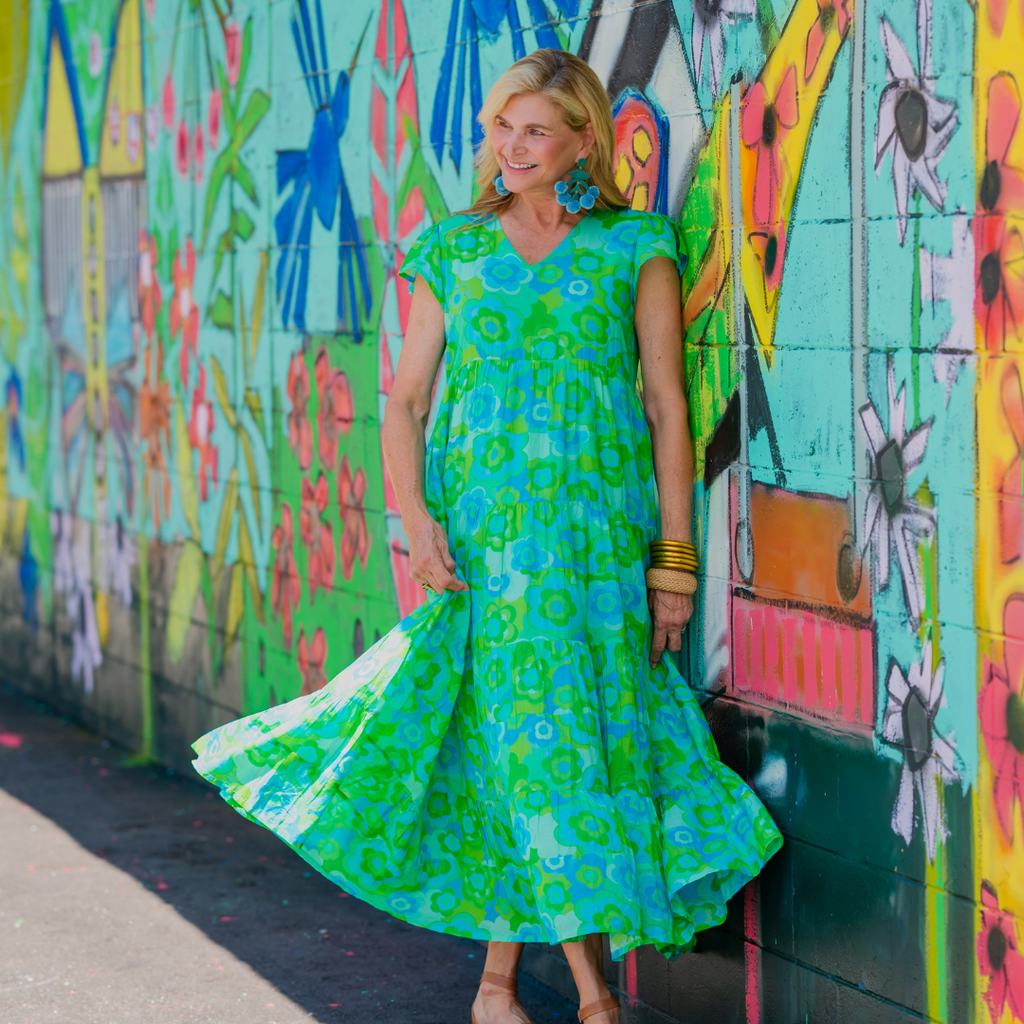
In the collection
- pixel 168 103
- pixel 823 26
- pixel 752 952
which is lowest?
pixel 752 952

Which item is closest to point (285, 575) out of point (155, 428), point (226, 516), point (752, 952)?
point (226, 516)

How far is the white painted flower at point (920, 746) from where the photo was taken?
9.34 feet

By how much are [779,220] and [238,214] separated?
292 centimetres

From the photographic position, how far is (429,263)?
353 centimetres

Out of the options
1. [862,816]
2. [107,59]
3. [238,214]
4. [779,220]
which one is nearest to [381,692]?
[862,816]

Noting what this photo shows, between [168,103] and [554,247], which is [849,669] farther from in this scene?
[168,103]

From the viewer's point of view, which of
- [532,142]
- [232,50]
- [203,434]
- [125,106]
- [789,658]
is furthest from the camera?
[125,106]

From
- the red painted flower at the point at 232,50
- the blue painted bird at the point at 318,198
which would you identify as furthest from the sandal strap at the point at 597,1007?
the red painted flower at the point at 232,50

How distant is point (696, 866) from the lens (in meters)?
3.25

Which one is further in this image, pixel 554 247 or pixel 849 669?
pixel 554 247

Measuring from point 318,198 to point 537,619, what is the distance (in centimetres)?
228

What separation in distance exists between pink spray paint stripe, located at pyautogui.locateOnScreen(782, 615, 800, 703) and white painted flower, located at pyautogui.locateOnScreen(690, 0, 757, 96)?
1.11 m

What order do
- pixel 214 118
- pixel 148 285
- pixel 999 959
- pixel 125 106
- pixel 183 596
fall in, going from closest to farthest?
pixel 999 959
pixel 214 118
pixel 183 596
pixel 148 285
pixel 125 106

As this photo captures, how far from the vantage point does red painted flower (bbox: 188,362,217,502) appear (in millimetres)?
5914
